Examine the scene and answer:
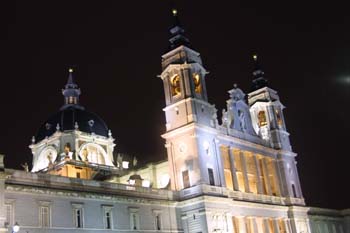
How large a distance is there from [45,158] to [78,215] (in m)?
41.0

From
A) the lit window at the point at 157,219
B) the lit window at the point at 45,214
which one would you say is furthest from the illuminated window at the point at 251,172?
the lit window at the point at 45,214

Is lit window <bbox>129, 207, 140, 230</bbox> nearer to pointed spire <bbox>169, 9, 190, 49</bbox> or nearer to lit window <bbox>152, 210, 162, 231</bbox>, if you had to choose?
lit window <bbox>152, 210, 162, 231</bbox>

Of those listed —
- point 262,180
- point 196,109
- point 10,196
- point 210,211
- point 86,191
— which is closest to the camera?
point 10,196

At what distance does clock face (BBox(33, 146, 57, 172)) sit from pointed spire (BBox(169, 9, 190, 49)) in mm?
31061

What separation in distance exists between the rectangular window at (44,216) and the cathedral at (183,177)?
0.08 metres

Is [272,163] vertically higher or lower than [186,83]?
lower

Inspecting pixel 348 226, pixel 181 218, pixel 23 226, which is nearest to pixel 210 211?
pixel 181 218

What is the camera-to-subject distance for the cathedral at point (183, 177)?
4175 cm

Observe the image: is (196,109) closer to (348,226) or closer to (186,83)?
(186,83)

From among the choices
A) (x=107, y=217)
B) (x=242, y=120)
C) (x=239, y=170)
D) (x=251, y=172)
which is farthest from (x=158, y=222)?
(x=242, y=120)

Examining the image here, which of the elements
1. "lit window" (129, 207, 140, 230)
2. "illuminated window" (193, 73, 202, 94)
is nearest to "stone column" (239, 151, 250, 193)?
"illuminated window" (193, 73, 202, 94)

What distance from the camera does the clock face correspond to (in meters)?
80.9

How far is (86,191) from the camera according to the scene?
145 ft

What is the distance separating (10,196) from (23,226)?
2488 mm
